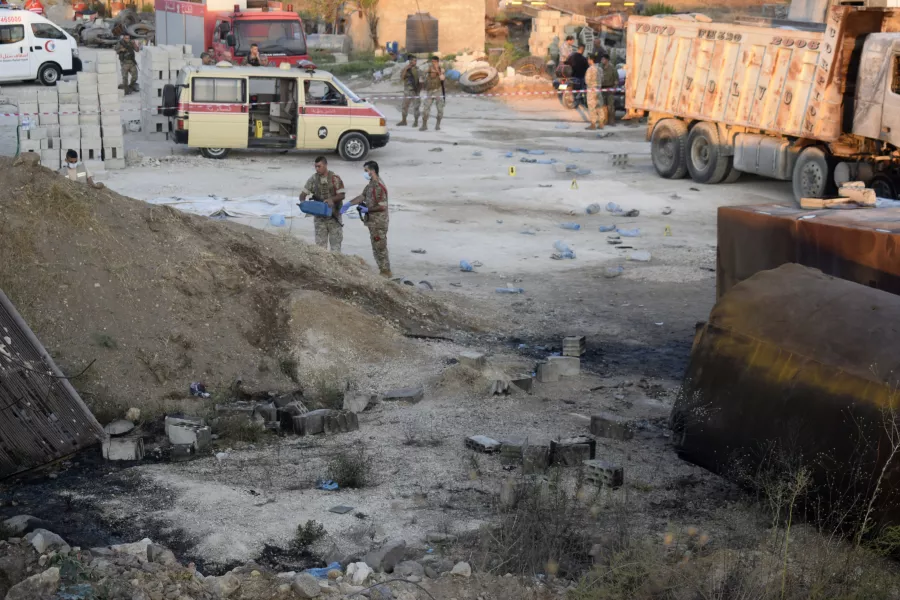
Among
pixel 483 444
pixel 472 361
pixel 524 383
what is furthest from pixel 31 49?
pixel 483 444

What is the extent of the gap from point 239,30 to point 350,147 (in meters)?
7.54

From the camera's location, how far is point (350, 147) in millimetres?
20812

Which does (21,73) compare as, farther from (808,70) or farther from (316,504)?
(316,504)

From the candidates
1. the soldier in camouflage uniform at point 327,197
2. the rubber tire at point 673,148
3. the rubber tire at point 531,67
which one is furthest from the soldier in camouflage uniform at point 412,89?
the soldier in camouflage uniform at point 327,197

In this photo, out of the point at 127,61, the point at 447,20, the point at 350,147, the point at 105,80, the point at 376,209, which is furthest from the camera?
the point at 447,20

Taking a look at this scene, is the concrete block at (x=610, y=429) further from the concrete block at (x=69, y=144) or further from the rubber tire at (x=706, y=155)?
the concrete block at (x=69, y=144)

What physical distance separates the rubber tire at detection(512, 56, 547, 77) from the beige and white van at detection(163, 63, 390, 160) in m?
11.7

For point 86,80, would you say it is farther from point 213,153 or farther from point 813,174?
point 813,174

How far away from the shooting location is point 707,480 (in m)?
7.39

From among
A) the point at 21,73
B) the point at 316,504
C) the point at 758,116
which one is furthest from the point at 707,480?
the point at 21,73

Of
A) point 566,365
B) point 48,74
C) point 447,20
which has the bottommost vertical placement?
point 566,365

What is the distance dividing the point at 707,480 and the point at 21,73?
25.2 metres

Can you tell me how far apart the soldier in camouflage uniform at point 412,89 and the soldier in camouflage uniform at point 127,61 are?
26.1ft

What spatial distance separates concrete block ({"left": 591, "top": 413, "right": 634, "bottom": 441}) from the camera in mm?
8164
